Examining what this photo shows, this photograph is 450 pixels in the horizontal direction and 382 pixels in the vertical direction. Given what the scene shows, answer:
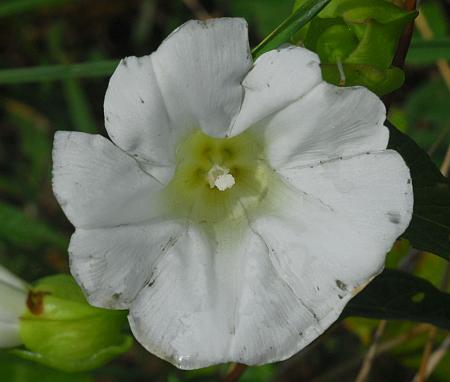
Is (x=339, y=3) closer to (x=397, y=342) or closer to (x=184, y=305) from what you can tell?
(x=184, y=305)

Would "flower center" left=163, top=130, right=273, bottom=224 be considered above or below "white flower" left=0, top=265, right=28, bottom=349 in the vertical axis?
above

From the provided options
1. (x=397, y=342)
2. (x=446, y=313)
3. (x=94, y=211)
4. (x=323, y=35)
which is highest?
(x=323, y=35)

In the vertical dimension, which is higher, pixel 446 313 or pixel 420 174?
pixel 420 174

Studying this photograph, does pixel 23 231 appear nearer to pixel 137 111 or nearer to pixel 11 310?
pixel 11 310

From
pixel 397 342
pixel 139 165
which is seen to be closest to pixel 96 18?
pixel 397 342

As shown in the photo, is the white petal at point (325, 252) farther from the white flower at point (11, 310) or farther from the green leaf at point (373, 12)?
the white flower at point (11, 310)

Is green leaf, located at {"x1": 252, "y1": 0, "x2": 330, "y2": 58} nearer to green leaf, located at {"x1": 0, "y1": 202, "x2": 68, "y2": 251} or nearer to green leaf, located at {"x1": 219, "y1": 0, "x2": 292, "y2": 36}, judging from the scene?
green leaf, located at {"x1": 0, "y1": 202, "x2": 68, "y2": 251}

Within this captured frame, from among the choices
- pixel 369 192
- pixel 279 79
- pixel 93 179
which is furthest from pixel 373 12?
pixel 93 179

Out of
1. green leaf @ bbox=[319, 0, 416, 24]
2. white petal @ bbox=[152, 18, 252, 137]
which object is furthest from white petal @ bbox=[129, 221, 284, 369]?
green leaf @ bbox=[319, 0, 416, 24]
